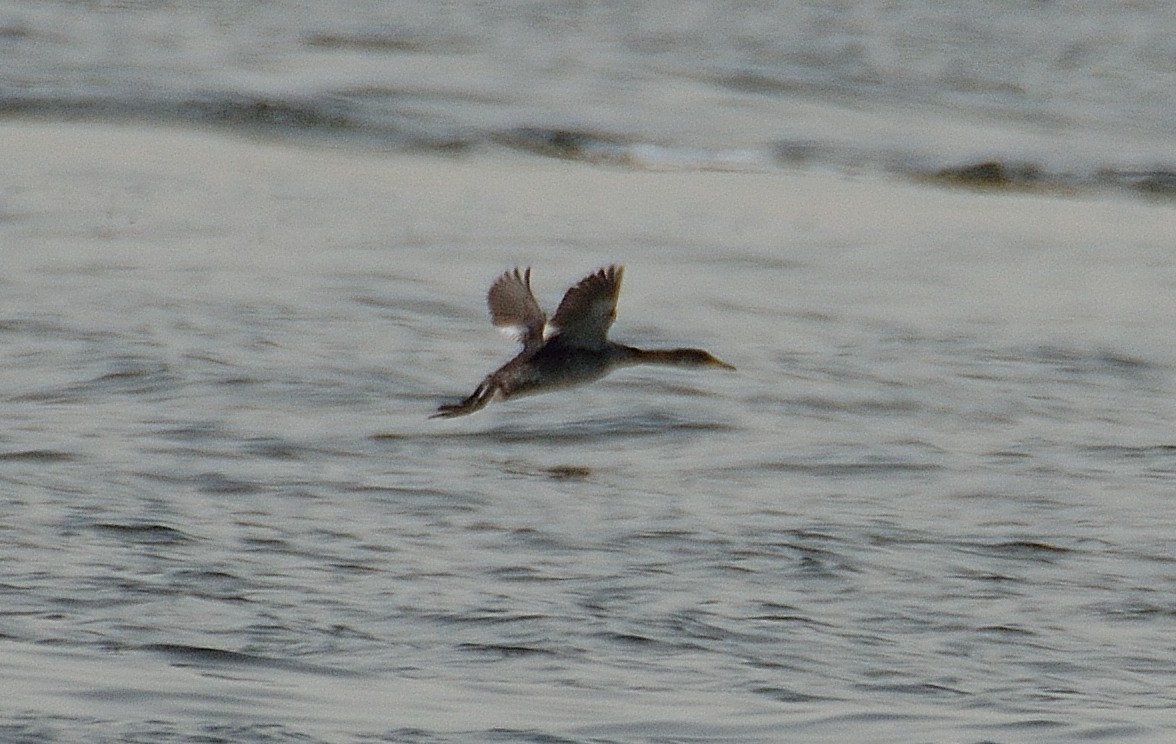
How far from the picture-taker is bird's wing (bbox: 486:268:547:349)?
23.2 ft

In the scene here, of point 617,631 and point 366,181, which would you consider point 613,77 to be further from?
point 617,631

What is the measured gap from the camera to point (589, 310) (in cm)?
665

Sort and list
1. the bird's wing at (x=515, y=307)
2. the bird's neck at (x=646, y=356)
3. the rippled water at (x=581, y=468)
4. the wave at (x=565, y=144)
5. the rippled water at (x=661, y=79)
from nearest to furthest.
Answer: the rippled water at (x=581, y=468) → the bird's neck at (x=646, y=356) → the bird's wing at (x=515, y=307) → the wave at (x=565, y=144) → the rippled water at (x=661, y=79)

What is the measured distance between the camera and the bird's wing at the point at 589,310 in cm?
654

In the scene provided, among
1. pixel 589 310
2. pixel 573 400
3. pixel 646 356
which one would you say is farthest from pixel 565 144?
pixel 589 310

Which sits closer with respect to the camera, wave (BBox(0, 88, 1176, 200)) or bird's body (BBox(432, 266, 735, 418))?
bird's body (BBox(432, 266, 735, 418))

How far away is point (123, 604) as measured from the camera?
17.5ft

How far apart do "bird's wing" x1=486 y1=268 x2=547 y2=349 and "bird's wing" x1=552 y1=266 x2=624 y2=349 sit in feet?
0.81

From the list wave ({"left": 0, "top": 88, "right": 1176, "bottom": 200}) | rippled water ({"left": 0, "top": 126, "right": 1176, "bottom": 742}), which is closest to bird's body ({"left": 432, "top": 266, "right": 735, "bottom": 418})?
rippled water ({"left": 0, "top": 126, "right": 1176, "bottom": 742})

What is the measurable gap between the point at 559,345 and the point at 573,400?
5.07 feet

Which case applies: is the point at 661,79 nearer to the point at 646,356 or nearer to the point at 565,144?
the point at 565,144

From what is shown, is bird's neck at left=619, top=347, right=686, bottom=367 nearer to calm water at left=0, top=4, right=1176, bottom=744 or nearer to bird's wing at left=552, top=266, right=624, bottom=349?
bird's wing at left=552, top=266, right=624, bottom=349

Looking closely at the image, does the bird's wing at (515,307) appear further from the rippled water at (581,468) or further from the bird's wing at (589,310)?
the rippled water at (581,468)

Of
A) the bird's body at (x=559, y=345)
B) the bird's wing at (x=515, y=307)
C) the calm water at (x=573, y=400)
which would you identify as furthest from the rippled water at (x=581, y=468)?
the bird's wing at (x=515, y=307)
